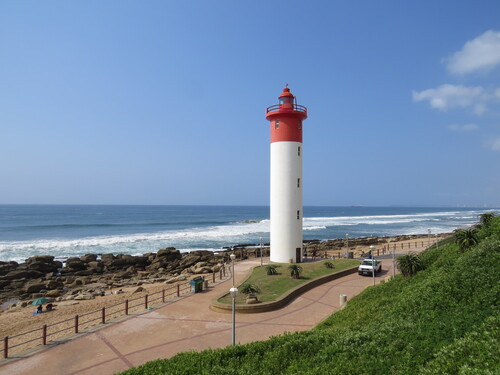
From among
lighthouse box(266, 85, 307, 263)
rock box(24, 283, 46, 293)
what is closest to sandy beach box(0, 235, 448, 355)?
rock box(24, 283, 46, 293)

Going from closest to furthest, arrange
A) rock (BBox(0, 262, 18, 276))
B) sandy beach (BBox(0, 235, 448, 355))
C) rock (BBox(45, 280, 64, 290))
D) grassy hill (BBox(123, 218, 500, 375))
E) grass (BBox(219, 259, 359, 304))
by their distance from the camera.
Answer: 1. grassy hill (BBox(123, 218, 500, 375))
2. sandy beach (BBox(0, 235, 448, 355))
3. grass (BBox(219, 259, 359, 304))
4. rock (BBox(45, 280, 64, 290))
5. rock (BBox(0, 262, 18, 276))

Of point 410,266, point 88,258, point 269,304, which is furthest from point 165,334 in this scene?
point 88,258

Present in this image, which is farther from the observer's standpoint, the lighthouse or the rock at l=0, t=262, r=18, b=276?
the rock at l=0, t=262, r=18, b=276

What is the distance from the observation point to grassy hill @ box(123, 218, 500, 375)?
5577 mm

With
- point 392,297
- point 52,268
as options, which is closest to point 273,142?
point 392,297

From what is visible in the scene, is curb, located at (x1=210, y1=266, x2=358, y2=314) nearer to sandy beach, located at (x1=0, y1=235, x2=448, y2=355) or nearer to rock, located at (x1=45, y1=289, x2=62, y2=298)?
sandy beach, located at (x1=0, y1=235, x2=448, y2=355)

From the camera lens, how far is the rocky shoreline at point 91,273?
25.0 metres

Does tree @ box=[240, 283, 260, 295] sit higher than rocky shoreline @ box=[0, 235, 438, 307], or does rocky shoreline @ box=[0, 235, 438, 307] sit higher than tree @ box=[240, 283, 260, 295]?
tree @ box=[240, 283, 260, 295]

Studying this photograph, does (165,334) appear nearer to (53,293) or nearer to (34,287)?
(53,293)

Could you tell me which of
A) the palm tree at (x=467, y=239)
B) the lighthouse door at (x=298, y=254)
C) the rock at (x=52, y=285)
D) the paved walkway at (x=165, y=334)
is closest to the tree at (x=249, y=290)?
the paved walkway at (x=165, y=334)

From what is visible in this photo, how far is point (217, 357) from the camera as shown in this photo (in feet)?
23.2

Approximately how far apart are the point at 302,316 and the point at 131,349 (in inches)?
279

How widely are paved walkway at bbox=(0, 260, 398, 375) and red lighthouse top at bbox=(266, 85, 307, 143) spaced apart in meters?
11.4

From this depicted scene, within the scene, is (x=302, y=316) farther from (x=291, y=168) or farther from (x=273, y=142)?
(x=273, y=142)
